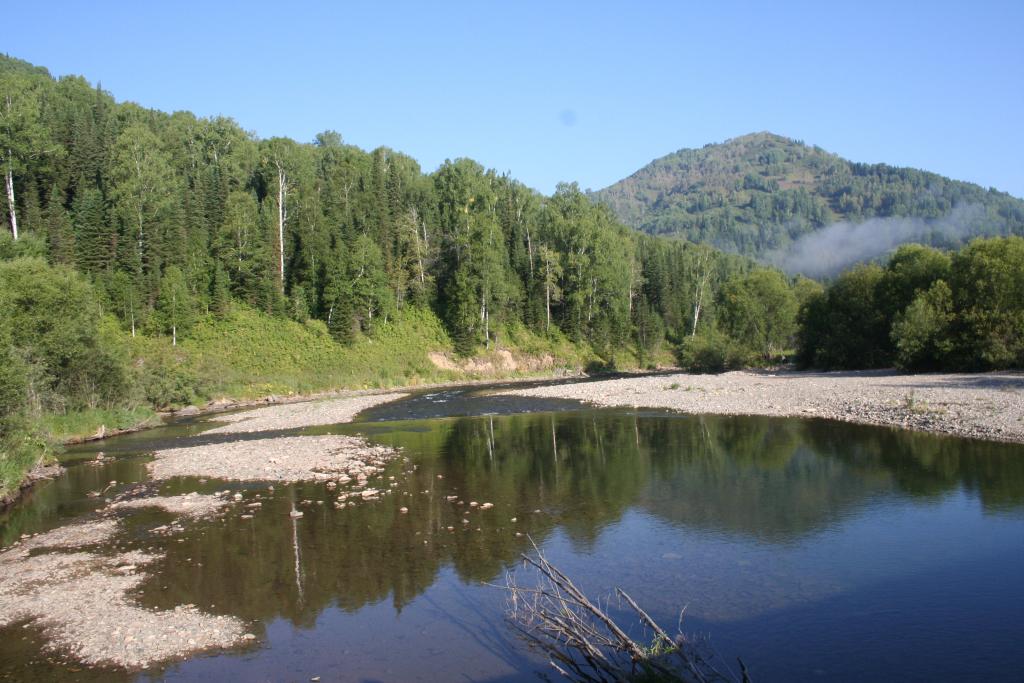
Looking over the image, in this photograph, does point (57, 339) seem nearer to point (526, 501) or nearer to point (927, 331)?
point (526, 501)

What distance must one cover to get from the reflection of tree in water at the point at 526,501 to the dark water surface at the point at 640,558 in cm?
8

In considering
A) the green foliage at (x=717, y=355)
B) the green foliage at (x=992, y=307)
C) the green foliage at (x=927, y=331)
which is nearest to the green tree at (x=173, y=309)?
the green foliage at (x=717, y=355)

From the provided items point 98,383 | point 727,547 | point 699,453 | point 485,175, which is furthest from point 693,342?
point 727,547

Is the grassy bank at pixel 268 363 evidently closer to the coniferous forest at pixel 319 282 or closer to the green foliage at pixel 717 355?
the coniferous forest at pixel 319 282

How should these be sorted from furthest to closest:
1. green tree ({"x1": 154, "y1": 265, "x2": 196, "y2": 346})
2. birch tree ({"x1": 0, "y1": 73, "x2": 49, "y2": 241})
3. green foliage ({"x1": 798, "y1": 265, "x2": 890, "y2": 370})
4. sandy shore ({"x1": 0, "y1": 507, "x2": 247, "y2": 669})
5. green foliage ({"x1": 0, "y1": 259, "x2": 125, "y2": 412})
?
green foliage ({"x1": 798, "y1": 265, "x2": 890, "y2": 370}) < green tree ({"x1": 154, "y1": 265, "x2": 196, "y2": 346}) < birch tree ({"x1": 0, "y1": 73, "x2": 49, "y2": 241}) < green foliage ({"x1": 0, "y1": 259, "x2": 125, "y2": 412}) < sandy shore ({"x1": 0, "y1": 507, "x2": 247, "y2": 669})

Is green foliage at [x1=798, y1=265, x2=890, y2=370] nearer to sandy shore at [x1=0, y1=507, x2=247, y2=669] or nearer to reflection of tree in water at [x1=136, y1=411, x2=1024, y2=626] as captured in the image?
reflection of tree in water at [x1=136, y1=411, x2=1024, y2=626]

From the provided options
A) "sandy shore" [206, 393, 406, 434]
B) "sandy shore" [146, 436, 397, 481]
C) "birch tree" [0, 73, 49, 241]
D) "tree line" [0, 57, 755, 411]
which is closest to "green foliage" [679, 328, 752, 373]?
"tree line" [0, 57, 755, 411]

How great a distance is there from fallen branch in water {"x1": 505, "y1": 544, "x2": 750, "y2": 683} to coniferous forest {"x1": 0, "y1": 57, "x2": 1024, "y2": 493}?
21703mm

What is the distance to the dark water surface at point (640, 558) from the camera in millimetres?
11172

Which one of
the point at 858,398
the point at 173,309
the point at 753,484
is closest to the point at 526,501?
the point at 753,484

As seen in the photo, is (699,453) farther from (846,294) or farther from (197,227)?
(197,227)

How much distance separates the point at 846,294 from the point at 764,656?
6387 cm

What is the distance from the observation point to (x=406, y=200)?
8881 centimetres

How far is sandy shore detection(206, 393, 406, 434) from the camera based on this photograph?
38.9 metres
